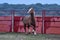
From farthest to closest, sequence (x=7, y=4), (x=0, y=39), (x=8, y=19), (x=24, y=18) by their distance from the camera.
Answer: (x=7, y=4)
(x=8, y=19)
(x=24, y=18)
(x=0, y=39)

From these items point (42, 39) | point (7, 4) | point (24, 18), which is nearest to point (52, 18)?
point (24, 18)

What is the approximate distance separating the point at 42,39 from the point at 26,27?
5657 millimetres

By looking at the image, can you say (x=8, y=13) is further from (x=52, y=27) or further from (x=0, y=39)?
(x=0, y=39)

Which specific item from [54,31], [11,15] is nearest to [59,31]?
[54,31]

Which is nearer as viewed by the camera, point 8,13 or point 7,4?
point 8,13

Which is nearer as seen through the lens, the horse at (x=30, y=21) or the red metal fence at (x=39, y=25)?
the horse at (x=30, y=21)

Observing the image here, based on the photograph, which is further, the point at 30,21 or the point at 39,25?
the point at 39,25

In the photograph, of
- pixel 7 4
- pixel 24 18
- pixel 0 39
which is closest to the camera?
pixel 0 39

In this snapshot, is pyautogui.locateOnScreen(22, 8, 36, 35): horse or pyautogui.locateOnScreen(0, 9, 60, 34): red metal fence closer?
pyautogui.locateOnScreen(22, 8, 36, 35): horse

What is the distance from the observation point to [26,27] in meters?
23.9

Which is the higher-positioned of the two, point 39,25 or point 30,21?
point 30,21

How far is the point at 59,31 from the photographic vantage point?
2391cm

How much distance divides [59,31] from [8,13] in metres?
4.27

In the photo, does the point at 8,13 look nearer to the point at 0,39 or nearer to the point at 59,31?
the point at 59,31
